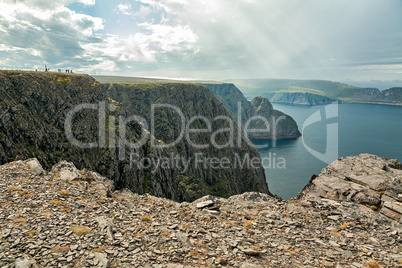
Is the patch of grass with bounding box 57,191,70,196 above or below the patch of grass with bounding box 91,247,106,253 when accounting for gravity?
above

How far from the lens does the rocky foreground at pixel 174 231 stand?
1191 cm

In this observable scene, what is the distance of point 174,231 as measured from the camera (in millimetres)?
15164

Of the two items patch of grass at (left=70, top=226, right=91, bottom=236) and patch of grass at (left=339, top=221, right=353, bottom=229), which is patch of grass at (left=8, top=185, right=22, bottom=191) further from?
patch of grass at (left=339, top=221, right=353, bottom=229)

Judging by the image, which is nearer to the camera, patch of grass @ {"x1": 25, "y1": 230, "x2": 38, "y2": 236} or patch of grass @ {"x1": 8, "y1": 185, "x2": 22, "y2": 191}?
patch of grass @ {"x1": 25, "y1": 230, "x2": 38, "y2": 236}

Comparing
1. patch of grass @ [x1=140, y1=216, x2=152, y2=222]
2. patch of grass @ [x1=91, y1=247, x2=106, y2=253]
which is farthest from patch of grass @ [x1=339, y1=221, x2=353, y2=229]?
patch of grass @ [x1=91, y1=247, x2=106, y2=253]

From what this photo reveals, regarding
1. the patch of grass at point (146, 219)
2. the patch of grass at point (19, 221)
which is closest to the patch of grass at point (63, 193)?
the patch of grass at point (19, 221)

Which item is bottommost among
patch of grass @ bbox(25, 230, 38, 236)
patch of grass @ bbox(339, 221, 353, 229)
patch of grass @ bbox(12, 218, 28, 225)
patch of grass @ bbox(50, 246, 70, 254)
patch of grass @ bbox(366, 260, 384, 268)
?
patch of grass @ bbox(366, 260, 384, 268)

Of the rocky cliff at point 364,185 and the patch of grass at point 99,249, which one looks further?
the rocky cliff at point 364,185

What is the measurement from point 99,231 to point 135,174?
260 ft

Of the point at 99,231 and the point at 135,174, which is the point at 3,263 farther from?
the point at 135,174

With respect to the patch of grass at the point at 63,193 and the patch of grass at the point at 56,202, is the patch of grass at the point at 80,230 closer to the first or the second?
the patch of grass at the point at 56,202

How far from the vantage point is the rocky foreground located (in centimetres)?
1191

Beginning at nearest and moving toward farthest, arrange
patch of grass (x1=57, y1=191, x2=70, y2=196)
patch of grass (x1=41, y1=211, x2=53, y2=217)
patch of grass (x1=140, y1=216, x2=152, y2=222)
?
patch of grass (x1=41, y1=211, x2=53, y2=217) → patch of grass (x1=140, y1=216, x2=152, y2=222) → patch of grass (x1=57, y1=191, x2=70, y2=196)

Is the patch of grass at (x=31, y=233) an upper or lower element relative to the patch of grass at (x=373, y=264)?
upper
